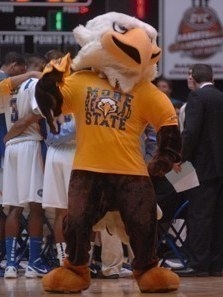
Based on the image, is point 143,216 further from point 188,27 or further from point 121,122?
point 188,27

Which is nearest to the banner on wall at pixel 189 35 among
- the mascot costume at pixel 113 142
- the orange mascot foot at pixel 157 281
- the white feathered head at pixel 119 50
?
the white feathered head at pixel 119 50

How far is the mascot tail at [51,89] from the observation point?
7.01 m

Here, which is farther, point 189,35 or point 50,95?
point 189,35

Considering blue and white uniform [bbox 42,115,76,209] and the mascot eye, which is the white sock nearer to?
blue and white uniform [bbox 42,115,76,209]

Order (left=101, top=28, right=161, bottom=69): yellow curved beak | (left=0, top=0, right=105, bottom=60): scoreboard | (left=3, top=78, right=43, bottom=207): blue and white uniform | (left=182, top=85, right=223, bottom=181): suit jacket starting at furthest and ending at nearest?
(left=0, top=0, right=105, bottom=60): scoreboard < (left=182, top=85, right=223, bottom=181): suit jacket < (left=3, top=78, right=43, bottom=207): blue and white uniform < (left=101, top=28, right=161, bottom=69): yellow curved beak

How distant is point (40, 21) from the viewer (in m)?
12.3

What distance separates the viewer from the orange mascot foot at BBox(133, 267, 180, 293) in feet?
23.2

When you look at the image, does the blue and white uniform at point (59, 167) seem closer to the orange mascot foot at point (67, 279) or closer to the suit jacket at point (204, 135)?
the suit jacket at point (204, 135)

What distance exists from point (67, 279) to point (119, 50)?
58.0 inches

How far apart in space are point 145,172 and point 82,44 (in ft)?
3.09

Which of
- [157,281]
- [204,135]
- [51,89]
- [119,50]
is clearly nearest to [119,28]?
[119,50]

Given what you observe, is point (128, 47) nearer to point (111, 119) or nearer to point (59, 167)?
point (111, 119)

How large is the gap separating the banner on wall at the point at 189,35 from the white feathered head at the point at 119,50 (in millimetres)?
5220

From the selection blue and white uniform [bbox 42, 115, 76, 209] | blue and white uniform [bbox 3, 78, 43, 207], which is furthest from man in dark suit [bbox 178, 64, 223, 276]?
blue and white uniform [bbox 3, 78, 43, 207]
